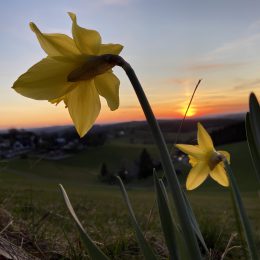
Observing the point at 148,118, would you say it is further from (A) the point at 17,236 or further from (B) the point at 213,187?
(B) the point at 213,187

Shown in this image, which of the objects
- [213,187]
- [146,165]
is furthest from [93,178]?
[213,187]

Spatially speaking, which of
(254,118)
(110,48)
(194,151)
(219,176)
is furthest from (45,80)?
(219,176)

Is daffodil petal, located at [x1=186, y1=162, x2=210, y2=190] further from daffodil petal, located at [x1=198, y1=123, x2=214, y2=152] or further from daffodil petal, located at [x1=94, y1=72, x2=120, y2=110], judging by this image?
daffodil petal, located at [x1=94, y1=72, x2=120, y2=110]

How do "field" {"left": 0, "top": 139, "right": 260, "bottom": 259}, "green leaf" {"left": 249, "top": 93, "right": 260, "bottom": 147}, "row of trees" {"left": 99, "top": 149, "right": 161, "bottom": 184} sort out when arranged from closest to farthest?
"green leaf" {"left": 249, "top": 93, "right": 260, "bottom": 147} → "field" {"left": 0, "top": 139, "right": 260, "bottom": 259} → "row of trees" {"left": 99, "top": 149, "right": 161, "bottom": 184}

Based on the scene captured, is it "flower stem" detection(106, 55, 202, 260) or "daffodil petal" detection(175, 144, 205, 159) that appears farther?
"daffodil petal" detection(175, 144, 205, 159)

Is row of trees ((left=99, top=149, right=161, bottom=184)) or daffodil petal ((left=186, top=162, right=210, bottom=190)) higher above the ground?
daffodil petal ((left=186, top=162, right=210, bottom=190))

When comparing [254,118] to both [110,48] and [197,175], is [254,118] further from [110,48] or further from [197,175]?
[197,175]

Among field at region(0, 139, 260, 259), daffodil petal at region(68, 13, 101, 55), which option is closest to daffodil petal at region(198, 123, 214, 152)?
field at region(0, 139, 260, 259)
